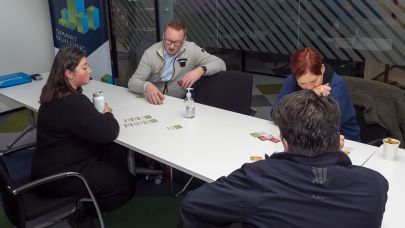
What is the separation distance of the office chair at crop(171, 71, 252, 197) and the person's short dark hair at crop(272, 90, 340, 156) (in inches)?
63.8

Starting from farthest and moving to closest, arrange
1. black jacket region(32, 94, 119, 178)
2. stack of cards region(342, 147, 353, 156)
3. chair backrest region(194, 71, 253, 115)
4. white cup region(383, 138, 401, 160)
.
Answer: chair backrest region(194, 71, 253, 115), black jacket region(32, 94, 119, 178), stack of cards region(342, 147, 353, 156), white cup region(383, 138, 401, 160)

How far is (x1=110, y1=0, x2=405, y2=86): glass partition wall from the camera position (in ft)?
12.2

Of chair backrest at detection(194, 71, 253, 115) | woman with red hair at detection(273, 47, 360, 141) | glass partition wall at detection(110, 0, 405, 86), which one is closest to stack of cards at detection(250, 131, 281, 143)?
woman with red hair at detection(273, 47, 360, 141)

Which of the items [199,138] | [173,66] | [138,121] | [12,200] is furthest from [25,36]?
[199,138]

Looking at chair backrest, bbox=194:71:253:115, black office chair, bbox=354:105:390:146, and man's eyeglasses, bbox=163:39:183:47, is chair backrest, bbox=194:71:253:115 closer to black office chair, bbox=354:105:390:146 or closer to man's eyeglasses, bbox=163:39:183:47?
man's eyeglasses, bbox=163:39:183:47

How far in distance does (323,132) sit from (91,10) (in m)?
4.48

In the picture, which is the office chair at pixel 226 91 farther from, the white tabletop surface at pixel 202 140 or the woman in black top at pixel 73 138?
the woman in black top at pixel 73 138

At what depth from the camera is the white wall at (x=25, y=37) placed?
4742 millimetres

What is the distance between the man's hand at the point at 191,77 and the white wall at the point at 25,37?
2.83 m

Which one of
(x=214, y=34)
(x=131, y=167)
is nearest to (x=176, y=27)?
(x=131, y=167)

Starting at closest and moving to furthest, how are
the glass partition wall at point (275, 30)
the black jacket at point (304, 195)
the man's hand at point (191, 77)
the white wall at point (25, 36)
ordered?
1. the black jacket at point (304, 195)
2. the man's hand at point (191, 77)
3. the glass partition wall at point (275, 30)
4. the white wall at point (25, 36)

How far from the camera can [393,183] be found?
160 cm

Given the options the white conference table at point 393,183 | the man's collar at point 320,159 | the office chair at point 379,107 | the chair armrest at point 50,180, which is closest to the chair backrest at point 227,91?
the office chair at point 379,107

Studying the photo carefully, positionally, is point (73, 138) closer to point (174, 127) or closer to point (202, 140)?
point (174, 127)
